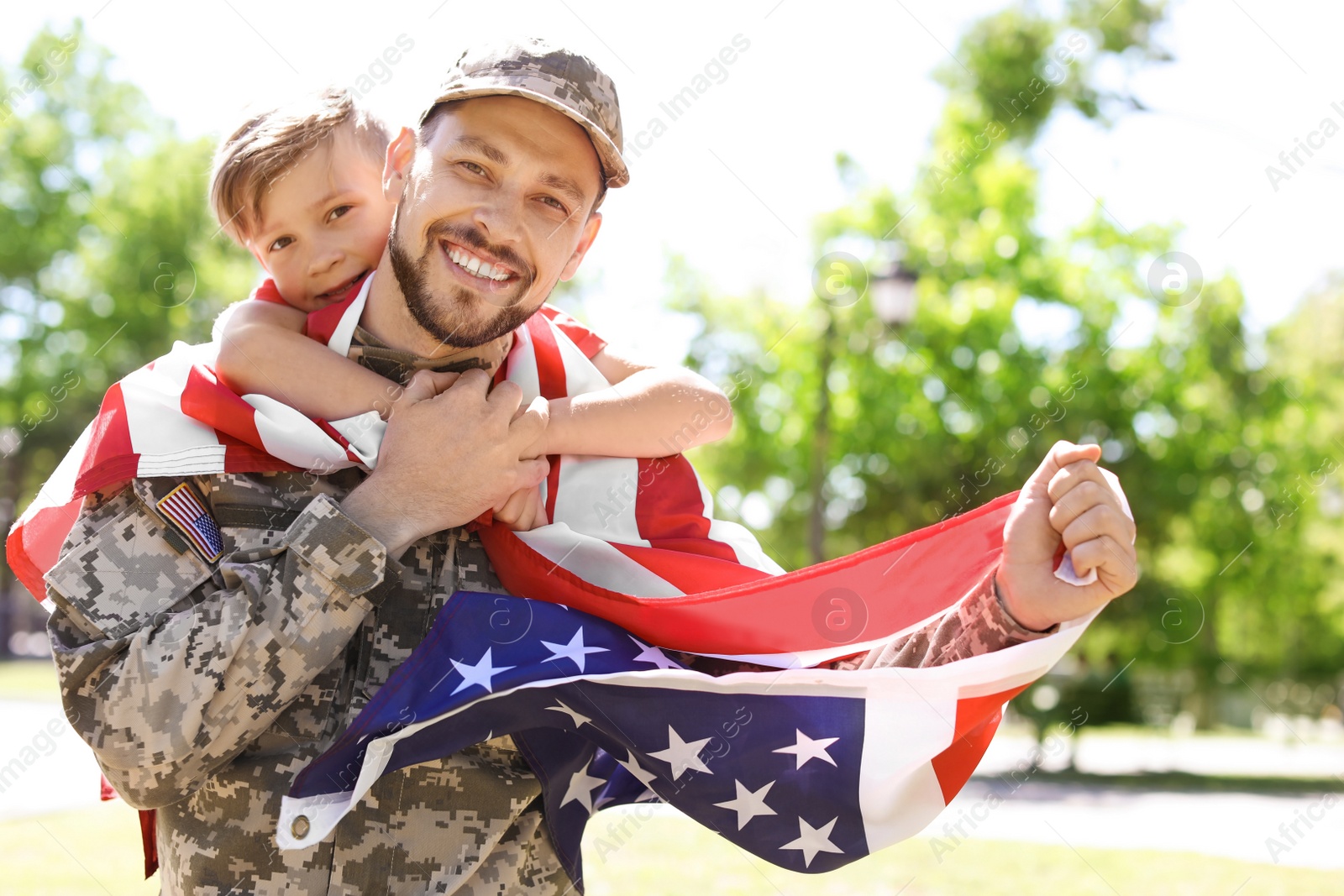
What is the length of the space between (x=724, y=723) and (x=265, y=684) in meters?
0.88

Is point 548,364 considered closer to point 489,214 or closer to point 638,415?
point 638,415

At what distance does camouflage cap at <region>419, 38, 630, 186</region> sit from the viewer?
2127 millimetres

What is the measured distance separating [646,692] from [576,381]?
A: 74 centimetres

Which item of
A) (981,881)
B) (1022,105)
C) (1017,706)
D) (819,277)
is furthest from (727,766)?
(1017,706)

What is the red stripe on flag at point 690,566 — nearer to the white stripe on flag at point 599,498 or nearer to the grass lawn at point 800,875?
the white stripe on flag at point 599,498

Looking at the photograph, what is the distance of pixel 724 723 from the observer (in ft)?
7.35

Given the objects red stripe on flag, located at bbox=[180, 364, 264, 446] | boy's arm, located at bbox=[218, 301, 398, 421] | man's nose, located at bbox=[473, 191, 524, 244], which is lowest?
red stripe on flag, located at bbox=[180, 364, 264, 446]

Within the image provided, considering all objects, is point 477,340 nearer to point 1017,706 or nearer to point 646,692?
point 646,692

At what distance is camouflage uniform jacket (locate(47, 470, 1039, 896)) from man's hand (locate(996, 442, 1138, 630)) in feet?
0.35

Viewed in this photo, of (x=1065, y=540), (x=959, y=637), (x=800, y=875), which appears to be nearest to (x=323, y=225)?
(x=959, y=637)

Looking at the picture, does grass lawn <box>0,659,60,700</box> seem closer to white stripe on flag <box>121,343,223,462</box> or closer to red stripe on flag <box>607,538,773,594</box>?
white stripe on flag <box>121,343,223,462</box>

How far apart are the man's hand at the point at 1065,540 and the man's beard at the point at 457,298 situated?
3.38 feet

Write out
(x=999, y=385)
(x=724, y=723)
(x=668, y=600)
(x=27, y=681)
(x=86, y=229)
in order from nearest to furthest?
1. (x=724, y=723)
2. (x=668, y=600)
3. (x=999, y=385)
4. (x=27, y=681)
5. (x=86, y=229)

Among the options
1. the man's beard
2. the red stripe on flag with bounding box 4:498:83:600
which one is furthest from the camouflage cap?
the red stripe on flag with bounding box 4:498:83:600
